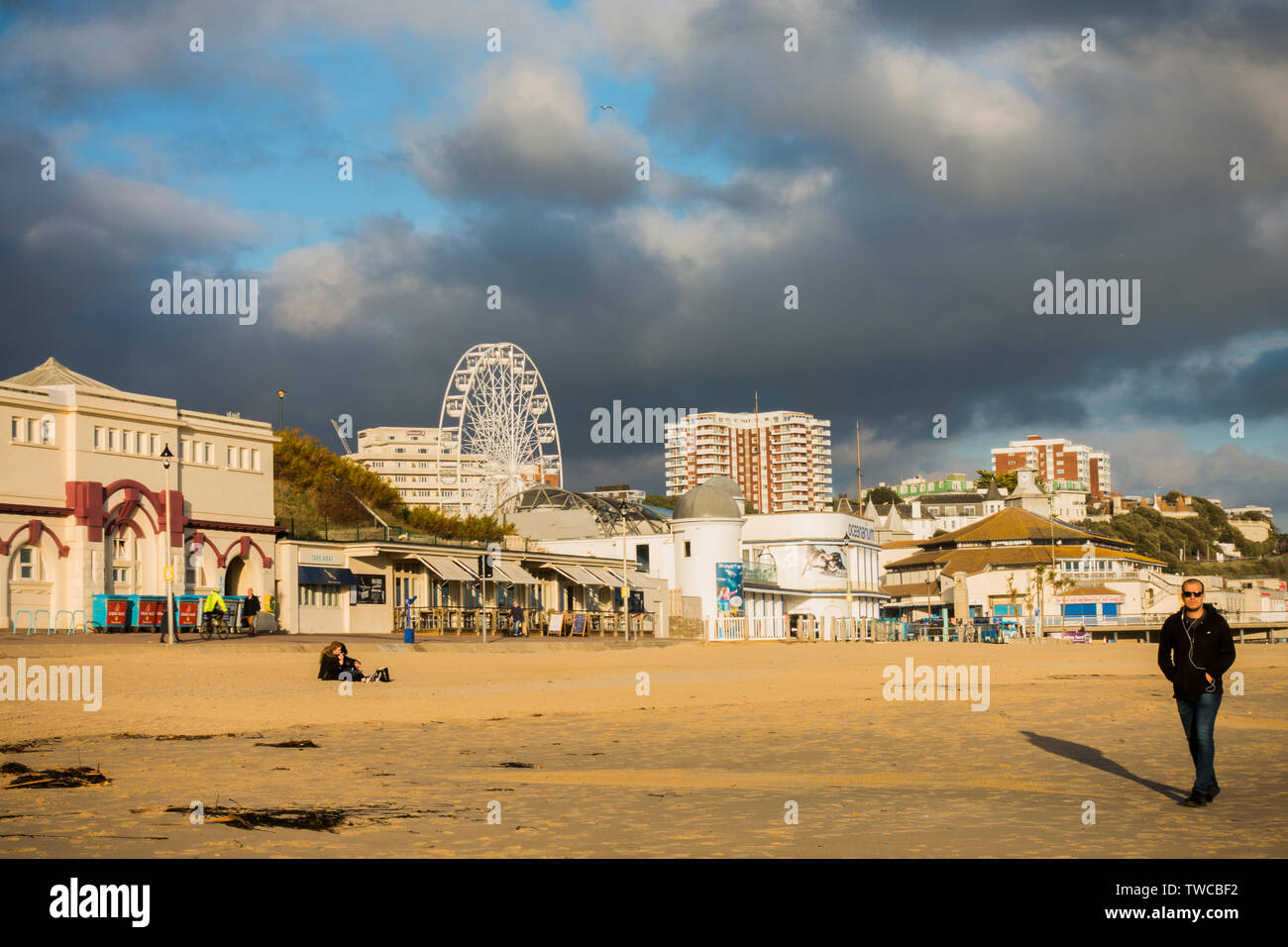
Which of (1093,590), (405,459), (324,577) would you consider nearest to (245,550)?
(324,577)

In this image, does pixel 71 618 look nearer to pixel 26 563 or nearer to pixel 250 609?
pixel 26 563

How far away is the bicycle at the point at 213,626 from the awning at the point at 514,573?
55.1ft

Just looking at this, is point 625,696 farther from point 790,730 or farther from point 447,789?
point 447,789

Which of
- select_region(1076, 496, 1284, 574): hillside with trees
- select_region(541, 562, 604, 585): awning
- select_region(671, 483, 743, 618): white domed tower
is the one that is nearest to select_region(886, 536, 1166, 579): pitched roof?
select_region(1076, 496, 1284, 574): hillside with trees

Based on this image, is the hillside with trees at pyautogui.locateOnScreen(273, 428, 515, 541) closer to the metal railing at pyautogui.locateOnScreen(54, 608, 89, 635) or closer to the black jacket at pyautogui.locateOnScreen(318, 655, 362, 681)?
the metal railing at pyautogui.locateOnScreen(54, 608, 89, 635)

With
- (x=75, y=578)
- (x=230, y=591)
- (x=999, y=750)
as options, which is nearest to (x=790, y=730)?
(x=999, y=750)

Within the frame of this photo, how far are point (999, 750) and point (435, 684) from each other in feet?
42.7

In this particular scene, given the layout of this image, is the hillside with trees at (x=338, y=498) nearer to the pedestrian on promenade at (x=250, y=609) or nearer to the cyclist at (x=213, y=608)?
the pedestrian on promenade at (x=250, y=609)

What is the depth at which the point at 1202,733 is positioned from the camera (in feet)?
33.8

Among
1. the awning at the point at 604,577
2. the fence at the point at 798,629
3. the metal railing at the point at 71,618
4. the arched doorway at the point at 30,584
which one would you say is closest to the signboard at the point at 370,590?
the metal railing at the point at 71,618

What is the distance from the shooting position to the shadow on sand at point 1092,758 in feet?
36.4

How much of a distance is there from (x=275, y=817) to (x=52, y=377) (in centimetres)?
3723

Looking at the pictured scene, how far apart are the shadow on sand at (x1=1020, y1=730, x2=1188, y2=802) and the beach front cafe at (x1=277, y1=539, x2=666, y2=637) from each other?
25837mm

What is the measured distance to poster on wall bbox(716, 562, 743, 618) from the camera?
61188 millimetres
